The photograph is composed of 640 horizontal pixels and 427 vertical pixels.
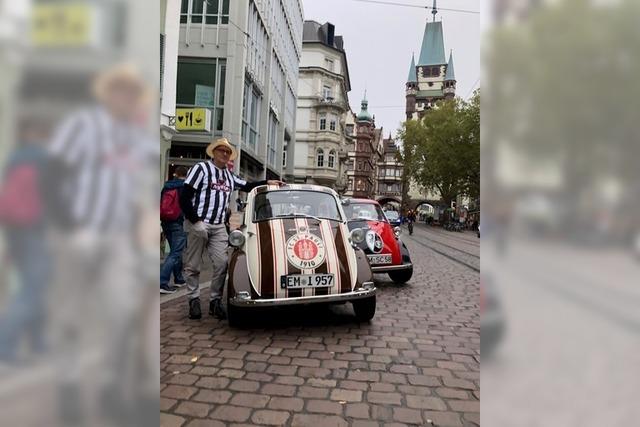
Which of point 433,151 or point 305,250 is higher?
point 433,151

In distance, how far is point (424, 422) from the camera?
97.2 inches

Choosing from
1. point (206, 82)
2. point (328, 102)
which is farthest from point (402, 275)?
point (328, 102)

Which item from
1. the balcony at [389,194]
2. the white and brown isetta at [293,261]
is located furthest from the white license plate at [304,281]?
the balcony at [389,194]

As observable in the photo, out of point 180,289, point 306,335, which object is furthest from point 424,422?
point 180,289

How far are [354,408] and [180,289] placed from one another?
13.6 feet

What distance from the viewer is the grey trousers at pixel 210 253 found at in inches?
184

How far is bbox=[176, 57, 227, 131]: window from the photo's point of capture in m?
13.4

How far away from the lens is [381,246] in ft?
22.9
